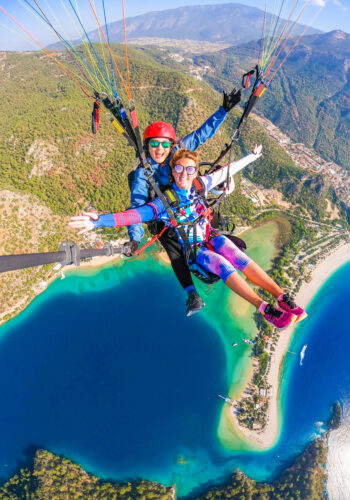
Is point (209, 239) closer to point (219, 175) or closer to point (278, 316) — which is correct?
point (219, 175)

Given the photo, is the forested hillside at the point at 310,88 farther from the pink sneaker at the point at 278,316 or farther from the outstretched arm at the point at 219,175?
the pink sneaker at the point at 278,316

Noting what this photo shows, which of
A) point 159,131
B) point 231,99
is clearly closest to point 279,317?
point 159,131

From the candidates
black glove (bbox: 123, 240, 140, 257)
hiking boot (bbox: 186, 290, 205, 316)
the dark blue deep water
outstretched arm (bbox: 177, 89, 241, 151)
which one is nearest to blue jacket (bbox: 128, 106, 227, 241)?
outstretched arm (bbox: 177, 89, 241, 151)

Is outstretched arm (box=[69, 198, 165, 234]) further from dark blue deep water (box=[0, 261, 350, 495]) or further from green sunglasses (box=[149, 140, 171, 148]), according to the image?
dark blue deep water (box=[0, 261, 350, 495])

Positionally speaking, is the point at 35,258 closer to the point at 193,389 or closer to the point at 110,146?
the point at 193,389

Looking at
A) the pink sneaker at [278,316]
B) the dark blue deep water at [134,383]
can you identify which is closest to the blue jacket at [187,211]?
the pink sneaker at [278,316]

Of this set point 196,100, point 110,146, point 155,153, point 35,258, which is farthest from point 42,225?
point 196,100
